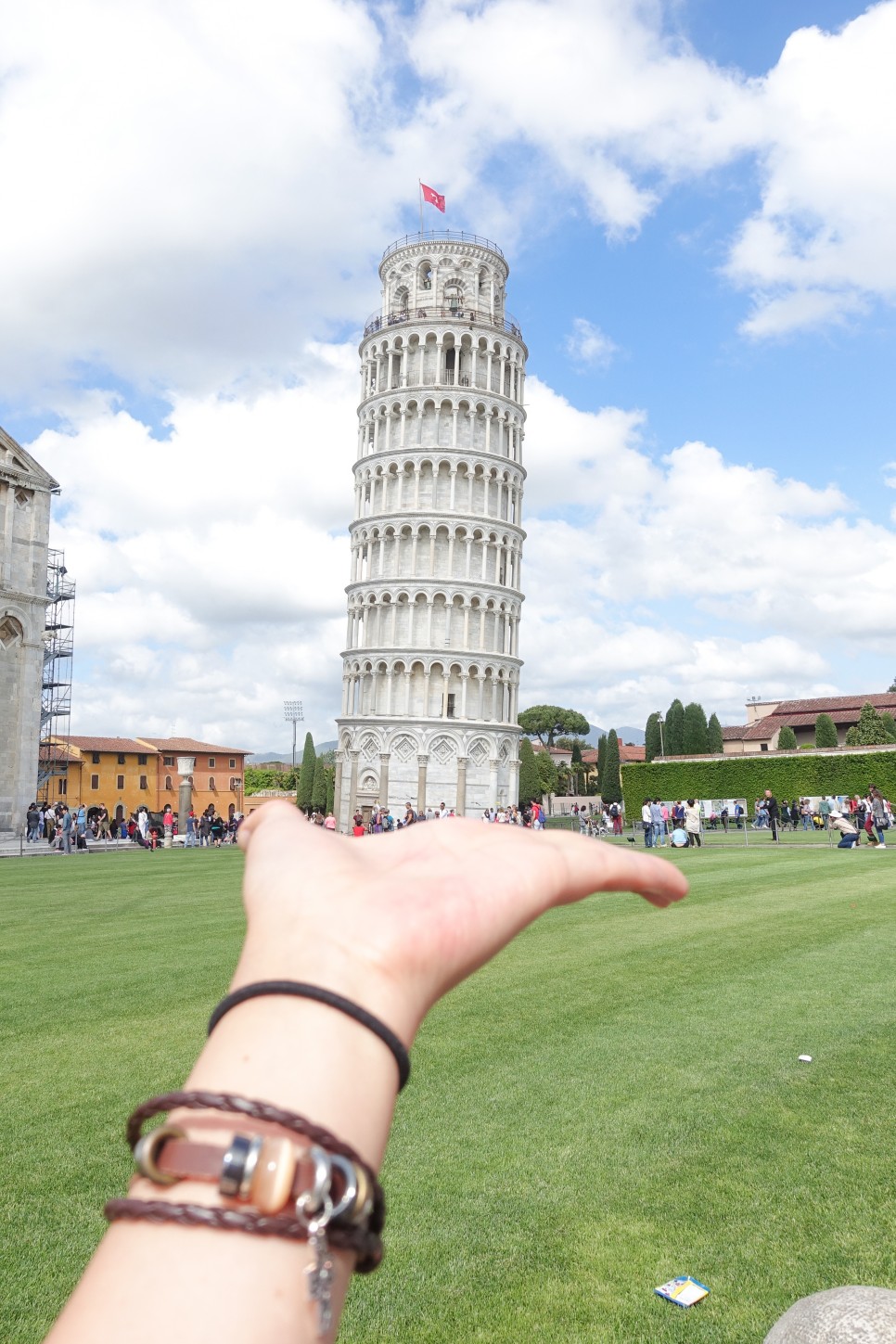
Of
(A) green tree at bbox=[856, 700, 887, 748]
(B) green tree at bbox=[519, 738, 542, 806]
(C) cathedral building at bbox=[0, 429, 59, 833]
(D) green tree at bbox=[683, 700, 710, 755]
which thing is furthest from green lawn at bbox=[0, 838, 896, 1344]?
(B) green tree at bbox=[519, 738, 542, 806]

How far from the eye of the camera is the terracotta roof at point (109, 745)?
76375 mm

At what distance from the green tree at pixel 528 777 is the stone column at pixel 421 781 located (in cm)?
3301

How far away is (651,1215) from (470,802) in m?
55.3

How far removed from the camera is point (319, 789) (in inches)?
3504

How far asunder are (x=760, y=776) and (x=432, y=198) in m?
44.0

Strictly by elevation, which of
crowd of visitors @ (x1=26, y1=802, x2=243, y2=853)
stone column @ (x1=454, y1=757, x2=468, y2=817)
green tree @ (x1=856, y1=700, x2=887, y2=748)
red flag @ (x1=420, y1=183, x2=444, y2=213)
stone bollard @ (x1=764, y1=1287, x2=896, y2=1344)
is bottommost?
crowd of visitors @ (x1=26, y1=802, x2=243, y2=853)

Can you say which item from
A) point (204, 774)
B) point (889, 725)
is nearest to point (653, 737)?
point (889, 725)

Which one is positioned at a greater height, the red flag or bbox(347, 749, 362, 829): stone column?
the red flag

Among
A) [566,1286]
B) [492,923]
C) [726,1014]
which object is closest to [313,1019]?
[492,923]

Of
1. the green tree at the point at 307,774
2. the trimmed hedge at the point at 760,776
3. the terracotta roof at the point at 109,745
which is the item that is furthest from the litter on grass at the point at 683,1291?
the green tree at the point at 307,774

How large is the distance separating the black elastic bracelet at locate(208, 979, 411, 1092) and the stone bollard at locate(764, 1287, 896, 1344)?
8.86 ft

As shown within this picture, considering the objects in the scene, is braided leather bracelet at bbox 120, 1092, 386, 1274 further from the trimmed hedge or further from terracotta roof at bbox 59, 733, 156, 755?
terracotta roof at bbox 59, 733, 156, 755

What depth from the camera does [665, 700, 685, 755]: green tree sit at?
82.2 metres

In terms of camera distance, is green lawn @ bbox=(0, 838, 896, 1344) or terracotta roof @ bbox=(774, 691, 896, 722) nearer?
green lawn @ bbox=(0, 838, 896, 1344)
